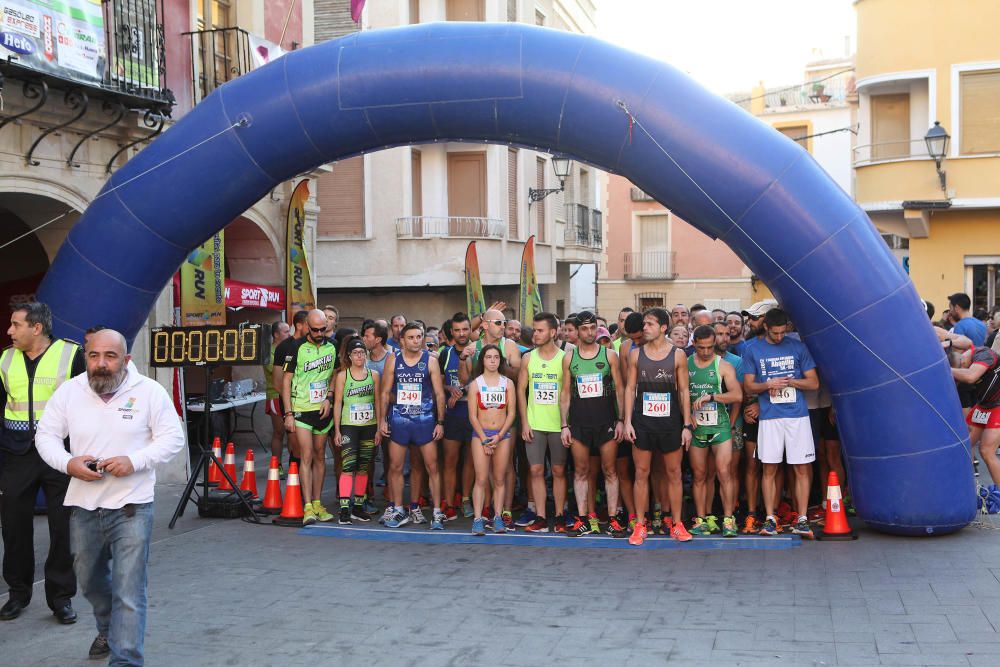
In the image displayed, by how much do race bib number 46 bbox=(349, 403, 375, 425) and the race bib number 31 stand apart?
1.69 meters

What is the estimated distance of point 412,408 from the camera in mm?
9773

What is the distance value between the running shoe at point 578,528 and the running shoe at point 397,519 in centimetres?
154

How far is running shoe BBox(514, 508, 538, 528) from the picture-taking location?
9477 millimetres

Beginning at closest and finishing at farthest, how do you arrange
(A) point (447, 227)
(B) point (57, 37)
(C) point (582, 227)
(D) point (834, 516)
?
1. (D) point (834, 516)
2. (B) point (57, 37)
3. (A) point (447, 227)
4. (C) point (582, 227)

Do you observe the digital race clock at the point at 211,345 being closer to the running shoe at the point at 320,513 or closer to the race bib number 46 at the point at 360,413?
the race bib number 46 at the point at 360,413

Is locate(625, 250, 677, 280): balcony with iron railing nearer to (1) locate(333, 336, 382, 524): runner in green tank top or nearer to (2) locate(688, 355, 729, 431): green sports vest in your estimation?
(1) locate(333, 336, 382, 524): runner in green tank top

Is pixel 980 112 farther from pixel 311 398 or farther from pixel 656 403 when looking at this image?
pixel 311 398

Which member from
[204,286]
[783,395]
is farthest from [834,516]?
[204,286]

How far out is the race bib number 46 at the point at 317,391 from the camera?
9.80 meters

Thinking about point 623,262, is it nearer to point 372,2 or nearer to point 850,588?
point 372,2

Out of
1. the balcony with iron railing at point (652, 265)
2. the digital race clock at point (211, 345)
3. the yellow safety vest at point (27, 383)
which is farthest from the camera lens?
the balcony with iron railing at point (652, 265)

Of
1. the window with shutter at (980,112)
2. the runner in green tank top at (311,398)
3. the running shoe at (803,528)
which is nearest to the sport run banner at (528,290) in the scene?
the runner in green tank top at (311,398)

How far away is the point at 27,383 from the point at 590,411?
459 centimetres

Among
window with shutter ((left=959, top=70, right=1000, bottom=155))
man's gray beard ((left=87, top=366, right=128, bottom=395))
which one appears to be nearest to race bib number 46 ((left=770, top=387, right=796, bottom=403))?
man's gray beard ((left=87, top=366, right=128, bottom=395))
